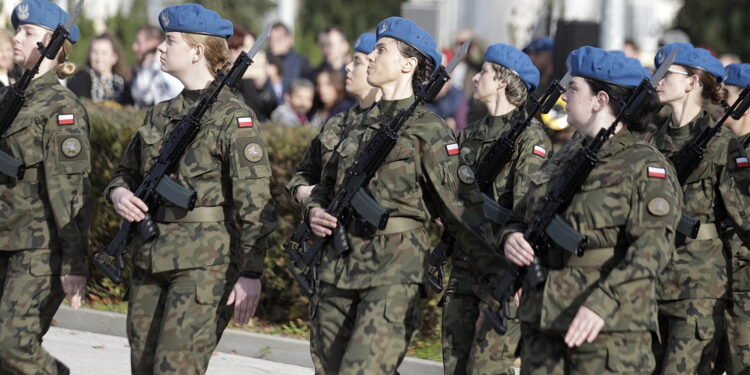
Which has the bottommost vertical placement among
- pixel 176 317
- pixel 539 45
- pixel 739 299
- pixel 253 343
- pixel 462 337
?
pixel 253 343

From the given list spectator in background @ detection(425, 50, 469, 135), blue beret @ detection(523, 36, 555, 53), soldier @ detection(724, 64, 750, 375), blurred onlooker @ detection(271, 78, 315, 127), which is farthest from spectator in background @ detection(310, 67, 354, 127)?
soldier @ detection(724, 64, 750, 375)

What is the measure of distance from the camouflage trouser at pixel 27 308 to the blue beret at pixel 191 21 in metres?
1.23

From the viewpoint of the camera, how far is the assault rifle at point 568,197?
5238mm

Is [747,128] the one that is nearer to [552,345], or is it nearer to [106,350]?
[552,345]

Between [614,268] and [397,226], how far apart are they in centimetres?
114

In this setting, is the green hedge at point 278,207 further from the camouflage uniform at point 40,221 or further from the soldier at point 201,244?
the soldier at point 201,244

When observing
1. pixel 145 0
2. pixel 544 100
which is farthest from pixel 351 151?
pixel 145 0

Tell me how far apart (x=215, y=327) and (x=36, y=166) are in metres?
1.21

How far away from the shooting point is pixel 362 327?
5.78m

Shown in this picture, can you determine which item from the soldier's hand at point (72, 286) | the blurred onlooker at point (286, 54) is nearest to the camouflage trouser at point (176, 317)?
the soldier's hand at point (72, 286)

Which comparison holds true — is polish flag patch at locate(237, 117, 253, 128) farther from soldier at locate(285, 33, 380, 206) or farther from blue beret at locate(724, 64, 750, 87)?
blue beret at locate(724, 64, 750, 87)

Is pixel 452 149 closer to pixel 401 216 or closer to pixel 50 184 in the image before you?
pixel 401 216

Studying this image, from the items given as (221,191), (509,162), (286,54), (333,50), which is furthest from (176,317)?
(286,54)

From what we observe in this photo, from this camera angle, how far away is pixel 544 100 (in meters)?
7.12
